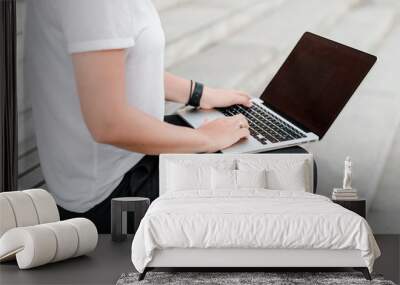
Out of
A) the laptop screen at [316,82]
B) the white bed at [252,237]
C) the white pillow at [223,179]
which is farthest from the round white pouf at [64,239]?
the laptop screen at [316,82]

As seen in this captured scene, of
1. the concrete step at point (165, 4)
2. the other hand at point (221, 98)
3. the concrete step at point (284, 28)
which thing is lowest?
the other hand at point (221, 98)

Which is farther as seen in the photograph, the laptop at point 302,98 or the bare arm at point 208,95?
the bare arm at point 208,95

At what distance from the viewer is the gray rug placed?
4.59 metres

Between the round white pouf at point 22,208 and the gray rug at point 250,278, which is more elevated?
the round white pouf at point 22,208

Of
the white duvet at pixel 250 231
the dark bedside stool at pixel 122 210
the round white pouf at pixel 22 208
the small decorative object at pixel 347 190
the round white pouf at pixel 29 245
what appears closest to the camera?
the white duvet at pixel 250 231

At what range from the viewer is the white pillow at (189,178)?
5.95 meters

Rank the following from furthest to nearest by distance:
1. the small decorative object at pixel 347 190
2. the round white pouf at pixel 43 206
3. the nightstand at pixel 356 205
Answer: the small decorative object at pixel 347 190
the nightstand at pixel 356 205
the round white pouf at pixel 43 206

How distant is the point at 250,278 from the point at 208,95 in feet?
6.76

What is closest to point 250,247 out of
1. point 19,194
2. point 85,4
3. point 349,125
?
point 19,194

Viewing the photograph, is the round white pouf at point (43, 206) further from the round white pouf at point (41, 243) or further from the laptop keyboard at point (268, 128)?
the laptop keyboard at point (268, 128)

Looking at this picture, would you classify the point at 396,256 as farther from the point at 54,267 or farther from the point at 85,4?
the point at 85,4

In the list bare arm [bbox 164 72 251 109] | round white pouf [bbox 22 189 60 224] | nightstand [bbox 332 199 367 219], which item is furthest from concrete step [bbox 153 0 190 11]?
nightstand [bbox 332 199 367 219]

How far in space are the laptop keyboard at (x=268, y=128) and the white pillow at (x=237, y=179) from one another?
1.14 feet

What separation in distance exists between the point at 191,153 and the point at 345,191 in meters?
1.26
